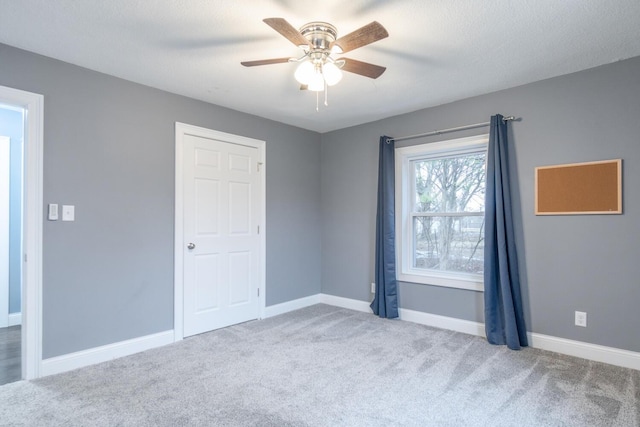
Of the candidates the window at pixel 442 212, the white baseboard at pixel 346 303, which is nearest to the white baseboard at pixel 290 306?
the white baseboard at pixel 346 303

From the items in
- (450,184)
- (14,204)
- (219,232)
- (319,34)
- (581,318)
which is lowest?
(581,318)

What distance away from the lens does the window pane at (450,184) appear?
3.66m

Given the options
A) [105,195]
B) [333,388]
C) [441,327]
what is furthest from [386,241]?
[105,195]

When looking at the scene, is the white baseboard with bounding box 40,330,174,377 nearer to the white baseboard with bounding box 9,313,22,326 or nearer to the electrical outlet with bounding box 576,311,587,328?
the white baseboard with bounding box 9,313,22,326

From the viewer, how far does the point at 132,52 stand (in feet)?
8.56

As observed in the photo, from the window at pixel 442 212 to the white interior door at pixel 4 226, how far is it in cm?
432

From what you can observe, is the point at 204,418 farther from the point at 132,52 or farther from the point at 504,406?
the point at 132,52

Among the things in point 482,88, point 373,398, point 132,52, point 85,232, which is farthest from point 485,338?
point 132,52

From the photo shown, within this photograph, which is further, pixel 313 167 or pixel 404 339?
pixel 313 167

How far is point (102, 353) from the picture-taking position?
289 cm

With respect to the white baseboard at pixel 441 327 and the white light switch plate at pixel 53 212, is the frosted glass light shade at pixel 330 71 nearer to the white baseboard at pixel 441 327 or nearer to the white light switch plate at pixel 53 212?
the white light switch plate at pixel 53 212

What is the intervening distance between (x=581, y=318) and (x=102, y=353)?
3.95 m

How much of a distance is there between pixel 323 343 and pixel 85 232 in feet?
7.33

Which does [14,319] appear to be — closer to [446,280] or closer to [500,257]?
[446,280]
